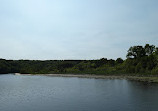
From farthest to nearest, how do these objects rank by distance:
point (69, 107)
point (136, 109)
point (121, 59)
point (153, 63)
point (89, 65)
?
point (89, 65) < point (121, 59) < point (153, 63) < point (69, 107) < point (136, 109)

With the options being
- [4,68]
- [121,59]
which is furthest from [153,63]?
[4,68]

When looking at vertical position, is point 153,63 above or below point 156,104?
above

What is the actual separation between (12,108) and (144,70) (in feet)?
239

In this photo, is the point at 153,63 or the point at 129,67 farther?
the point at 129,67

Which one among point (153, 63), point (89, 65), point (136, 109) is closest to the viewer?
point (136, 109)

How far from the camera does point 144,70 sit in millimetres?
86625

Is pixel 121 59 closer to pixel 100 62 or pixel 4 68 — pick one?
pixel 100 62

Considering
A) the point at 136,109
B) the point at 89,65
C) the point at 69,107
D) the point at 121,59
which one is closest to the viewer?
the point at 136,109

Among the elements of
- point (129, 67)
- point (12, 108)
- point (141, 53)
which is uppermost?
point (141, 53)

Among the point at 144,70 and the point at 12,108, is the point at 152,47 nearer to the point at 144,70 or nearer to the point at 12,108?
the point at 144,70

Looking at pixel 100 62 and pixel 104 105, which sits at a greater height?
pixel 100 62

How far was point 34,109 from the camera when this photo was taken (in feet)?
83.8

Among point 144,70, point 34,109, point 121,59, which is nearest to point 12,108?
point 34,109

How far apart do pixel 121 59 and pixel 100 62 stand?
2036 cm
